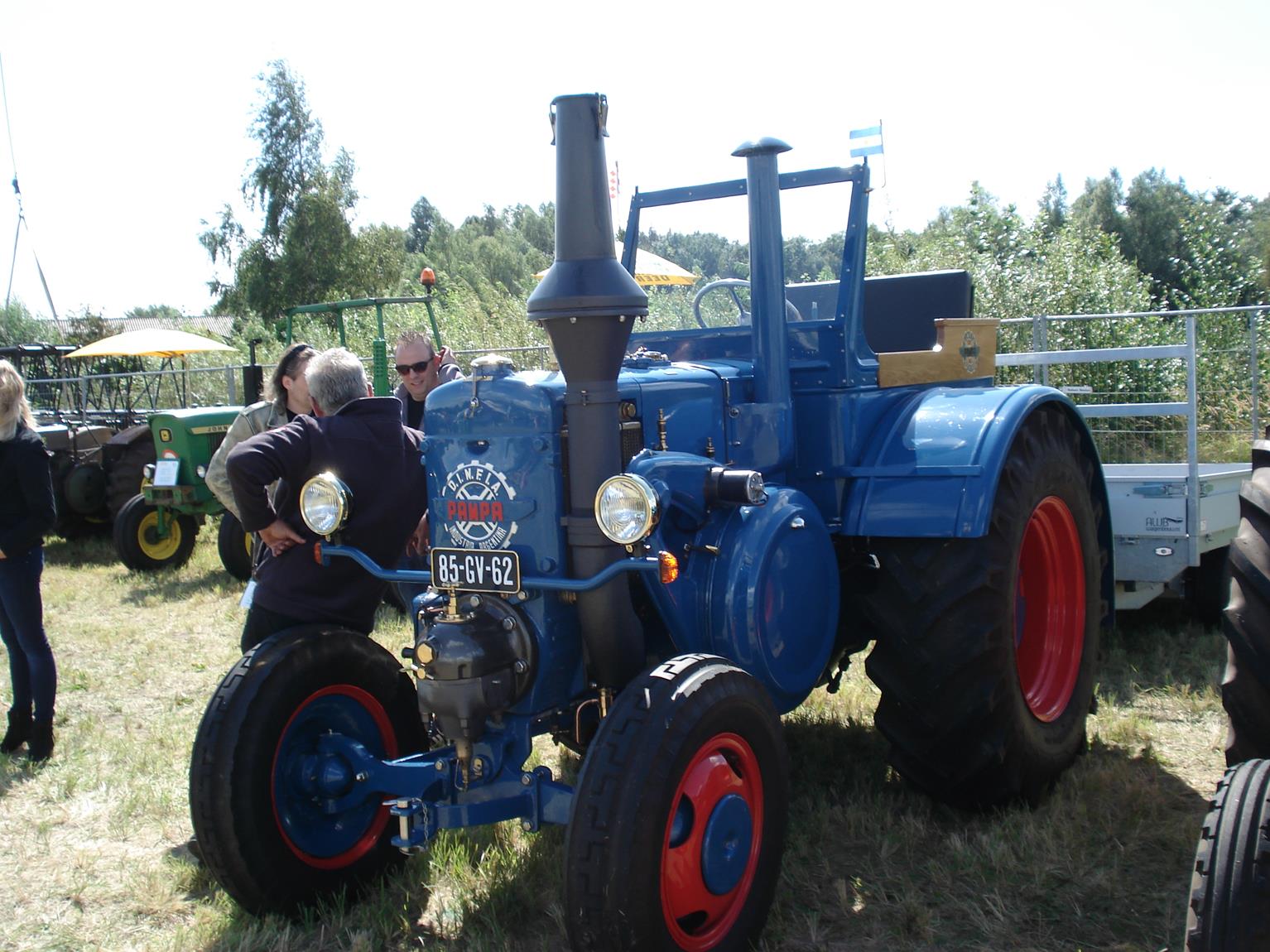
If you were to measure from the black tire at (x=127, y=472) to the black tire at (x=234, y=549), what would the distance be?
92.2 inches

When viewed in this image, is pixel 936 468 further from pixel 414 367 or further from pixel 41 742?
pixel 41 742

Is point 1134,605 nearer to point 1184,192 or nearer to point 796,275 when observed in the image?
point 796,275

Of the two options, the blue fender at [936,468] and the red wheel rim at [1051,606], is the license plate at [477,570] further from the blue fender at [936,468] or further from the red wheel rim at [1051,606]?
the red wheel rim at [1051,606]

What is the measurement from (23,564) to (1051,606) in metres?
4.22

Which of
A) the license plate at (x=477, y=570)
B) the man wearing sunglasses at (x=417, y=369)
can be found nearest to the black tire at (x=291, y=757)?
the license plate at (x=477, y=570)

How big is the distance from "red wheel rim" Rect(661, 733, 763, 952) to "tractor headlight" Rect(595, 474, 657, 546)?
20.6 inches

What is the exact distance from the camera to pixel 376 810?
135 inches

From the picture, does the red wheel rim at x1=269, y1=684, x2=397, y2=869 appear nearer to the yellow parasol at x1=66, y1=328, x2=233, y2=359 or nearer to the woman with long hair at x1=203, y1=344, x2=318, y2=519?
the woman with long hair at x1=203, y1=344, x2=318, y2=519

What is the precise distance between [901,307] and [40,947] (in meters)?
4.34

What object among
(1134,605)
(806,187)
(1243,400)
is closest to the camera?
(806,187)

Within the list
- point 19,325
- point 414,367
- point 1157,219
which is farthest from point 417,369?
point 1157,219

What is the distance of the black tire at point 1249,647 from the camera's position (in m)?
2.80

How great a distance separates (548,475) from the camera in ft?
9.55

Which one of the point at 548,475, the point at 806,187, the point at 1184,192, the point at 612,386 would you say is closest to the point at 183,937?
the point at 548,475
